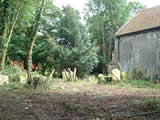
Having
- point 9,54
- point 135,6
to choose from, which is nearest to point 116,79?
point 9,54

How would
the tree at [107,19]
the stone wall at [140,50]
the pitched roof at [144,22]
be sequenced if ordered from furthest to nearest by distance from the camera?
the tree at [107,19], the pitched roof at [144,22], the stone wall at [140,50]

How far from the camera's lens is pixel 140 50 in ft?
59.4

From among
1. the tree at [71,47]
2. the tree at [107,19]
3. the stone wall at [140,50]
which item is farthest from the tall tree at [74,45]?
the tree at [107,19]

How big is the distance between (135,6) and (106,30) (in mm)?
6978

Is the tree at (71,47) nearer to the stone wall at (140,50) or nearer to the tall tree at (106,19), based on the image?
the stone wall at (140,50)

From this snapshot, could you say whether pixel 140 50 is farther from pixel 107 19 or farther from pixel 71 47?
pixel 107 19

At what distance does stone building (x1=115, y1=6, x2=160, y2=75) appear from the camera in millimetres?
16625

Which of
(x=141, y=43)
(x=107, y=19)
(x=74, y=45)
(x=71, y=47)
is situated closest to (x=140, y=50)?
(x=141, y=43)

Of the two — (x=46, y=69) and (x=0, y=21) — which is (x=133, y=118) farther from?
(x=46, y=69)

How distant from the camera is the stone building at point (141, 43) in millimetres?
16625

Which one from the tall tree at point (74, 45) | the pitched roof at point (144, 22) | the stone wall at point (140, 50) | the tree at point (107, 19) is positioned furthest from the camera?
the tree at point (107, 19)

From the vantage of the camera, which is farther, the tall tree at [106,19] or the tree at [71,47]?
the tall tree at [106,19]

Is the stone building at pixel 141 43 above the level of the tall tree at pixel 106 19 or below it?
below

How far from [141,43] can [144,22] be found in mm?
2512
